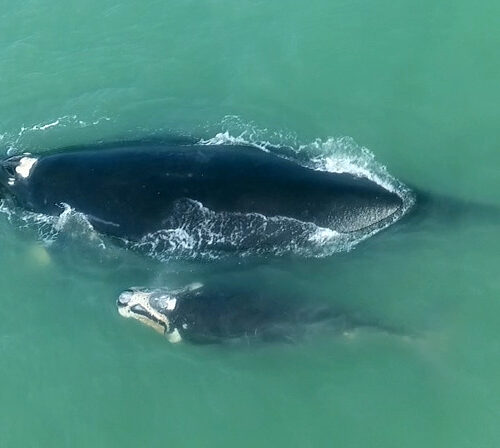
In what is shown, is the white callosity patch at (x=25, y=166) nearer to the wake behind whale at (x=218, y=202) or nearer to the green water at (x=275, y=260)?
the wake behind whale at (x=218, y=202)

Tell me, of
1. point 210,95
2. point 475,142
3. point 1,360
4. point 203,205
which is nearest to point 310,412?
point 203,205

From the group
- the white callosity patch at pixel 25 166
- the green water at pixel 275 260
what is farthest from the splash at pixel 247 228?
the white callosity patch at pixel 25 166

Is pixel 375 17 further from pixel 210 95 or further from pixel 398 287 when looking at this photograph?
pixel 398 287

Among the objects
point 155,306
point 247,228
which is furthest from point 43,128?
point 247,228

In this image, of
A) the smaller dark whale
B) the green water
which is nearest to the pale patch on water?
the green water

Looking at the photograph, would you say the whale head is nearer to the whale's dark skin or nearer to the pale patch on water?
the whale's dark skin

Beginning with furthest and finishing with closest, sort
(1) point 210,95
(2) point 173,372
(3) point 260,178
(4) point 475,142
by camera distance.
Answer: (1) point 210,95, (4) point 475,142, (3) point 260,178, (2) point 173,372
